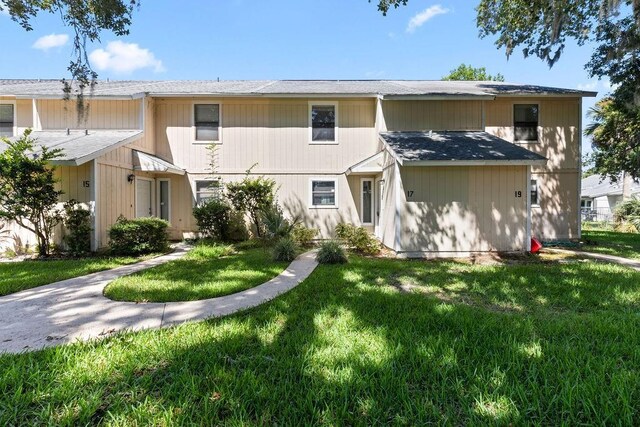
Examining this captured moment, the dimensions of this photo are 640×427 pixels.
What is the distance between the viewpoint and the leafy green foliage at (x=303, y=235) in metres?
11.2

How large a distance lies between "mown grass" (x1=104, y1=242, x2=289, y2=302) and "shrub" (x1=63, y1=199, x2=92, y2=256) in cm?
291

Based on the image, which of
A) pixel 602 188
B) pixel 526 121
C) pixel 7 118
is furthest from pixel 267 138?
pixel 602 188

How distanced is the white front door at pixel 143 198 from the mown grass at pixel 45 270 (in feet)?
10.0

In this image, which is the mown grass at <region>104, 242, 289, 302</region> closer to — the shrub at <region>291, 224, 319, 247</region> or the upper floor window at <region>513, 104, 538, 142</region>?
the shrub at <region>291, 224, 319, 247</region>

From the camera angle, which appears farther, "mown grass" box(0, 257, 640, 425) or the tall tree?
the tall tree

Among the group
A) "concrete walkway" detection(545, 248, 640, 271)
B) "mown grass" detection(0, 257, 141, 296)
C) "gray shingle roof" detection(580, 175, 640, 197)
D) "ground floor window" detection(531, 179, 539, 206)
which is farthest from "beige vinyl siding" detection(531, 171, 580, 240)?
"gray shingle roof" detection(580, 175, 640, 197)

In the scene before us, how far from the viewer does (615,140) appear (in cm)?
1527

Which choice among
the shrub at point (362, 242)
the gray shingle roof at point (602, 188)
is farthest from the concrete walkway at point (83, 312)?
the gray shingle roof at point (602, 188)

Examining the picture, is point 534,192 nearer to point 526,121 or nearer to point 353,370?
point 526,121

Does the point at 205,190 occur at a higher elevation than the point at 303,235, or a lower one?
higher

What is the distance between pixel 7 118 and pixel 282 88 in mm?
10251

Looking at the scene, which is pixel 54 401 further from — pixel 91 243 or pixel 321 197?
pixel 321 197

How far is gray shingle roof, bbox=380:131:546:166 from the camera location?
8.67m

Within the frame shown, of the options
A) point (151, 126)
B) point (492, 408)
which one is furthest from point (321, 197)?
point (492, 408)
